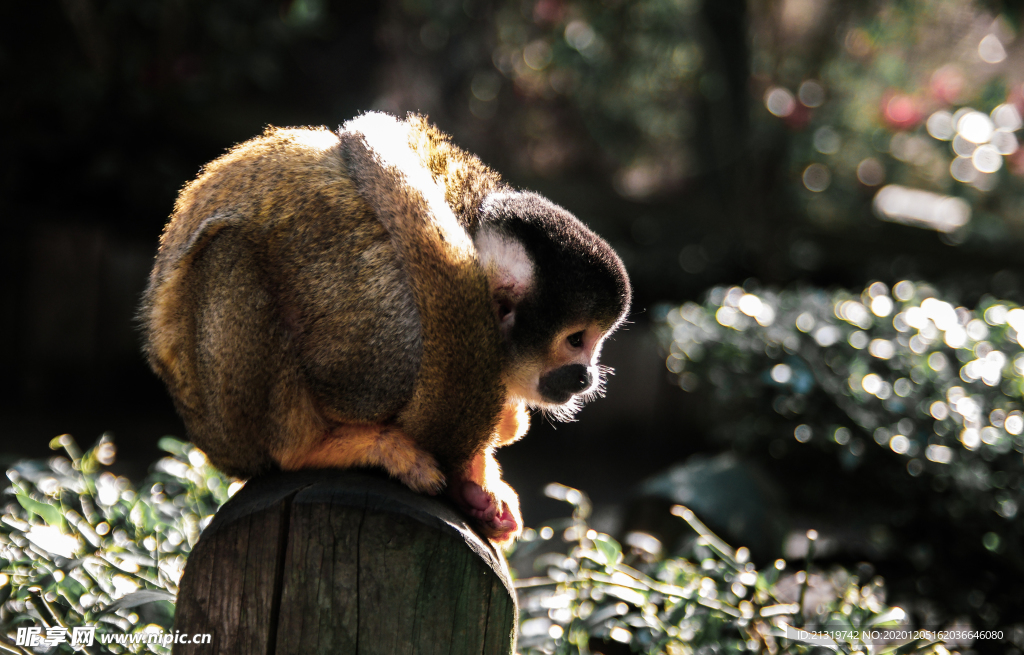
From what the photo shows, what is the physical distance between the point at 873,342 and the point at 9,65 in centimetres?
603

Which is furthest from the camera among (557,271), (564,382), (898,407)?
(898,407)

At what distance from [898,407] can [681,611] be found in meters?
1.56

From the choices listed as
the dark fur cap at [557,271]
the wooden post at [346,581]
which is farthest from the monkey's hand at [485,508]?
the dark fur cap at [557,271]

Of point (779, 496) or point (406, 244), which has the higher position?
point (779, 496)

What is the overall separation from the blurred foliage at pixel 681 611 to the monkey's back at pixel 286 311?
3.45 feet

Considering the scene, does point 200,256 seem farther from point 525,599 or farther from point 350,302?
point 525,599

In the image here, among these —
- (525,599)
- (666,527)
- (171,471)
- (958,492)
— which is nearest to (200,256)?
(171,471)

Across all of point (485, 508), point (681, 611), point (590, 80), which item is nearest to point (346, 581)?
point (485, 508)

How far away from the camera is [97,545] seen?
2.10m

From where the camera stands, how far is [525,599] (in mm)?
2746

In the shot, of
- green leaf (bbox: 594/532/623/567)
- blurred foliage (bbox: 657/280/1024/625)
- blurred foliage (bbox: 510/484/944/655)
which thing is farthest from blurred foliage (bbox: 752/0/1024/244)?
green leaf (bbox: 594/532/623/567)

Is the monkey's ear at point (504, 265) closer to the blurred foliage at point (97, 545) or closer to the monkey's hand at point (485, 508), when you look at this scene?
the monkey's hand at point (485, 508)

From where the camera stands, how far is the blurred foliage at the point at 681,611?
226 centimetres

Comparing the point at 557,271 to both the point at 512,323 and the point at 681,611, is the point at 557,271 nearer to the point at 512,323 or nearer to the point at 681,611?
the point at 512,323
